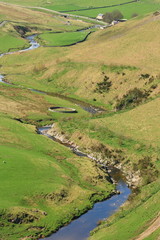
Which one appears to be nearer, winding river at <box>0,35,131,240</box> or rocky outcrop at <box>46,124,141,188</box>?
winding river at <box>0,35,131,240</box>

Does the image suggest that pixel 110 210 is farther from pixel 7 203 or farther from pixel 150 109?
pixel 150 109

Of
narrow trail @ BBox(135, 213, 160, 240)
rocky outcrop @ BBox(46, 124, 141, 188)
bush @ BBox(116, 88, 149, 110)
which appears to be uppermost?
narrow trail @ BBox(135, 213, 160, 240)

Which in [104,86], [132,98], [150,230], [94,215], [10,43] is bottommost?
[10,43]

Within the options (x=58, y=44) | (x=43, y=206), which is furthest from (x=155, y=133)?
(x=58, y=44)

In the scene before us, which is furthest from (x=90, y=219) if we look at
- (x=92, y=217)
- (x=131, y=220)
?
(x=131, y=220)

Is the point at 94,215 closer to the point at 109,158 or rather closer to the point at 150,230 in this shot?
the point at 150,230

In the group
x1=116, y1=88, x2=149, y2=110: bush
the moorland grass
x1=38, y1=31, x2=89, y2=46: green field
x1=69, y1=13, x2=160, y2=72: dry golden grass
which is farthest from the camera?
x1=38, y1=31, x2=89, y2=46: green field

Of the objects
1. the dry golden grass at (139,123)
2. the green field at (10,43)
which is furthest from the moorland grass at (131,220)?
the green field at (10,43)

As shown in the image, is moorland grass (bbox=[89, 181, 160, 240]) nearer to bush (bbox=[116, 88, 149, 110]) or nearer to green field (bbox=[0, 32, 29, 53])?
bush (bbox=[116, 88, 149, 110])

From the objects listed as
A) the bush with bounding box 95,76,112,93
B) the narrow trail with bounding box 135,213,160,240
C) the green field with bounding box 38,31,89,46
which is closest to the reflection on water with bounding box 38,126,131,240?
the narrow trail with bounding box 135,213,160,240
